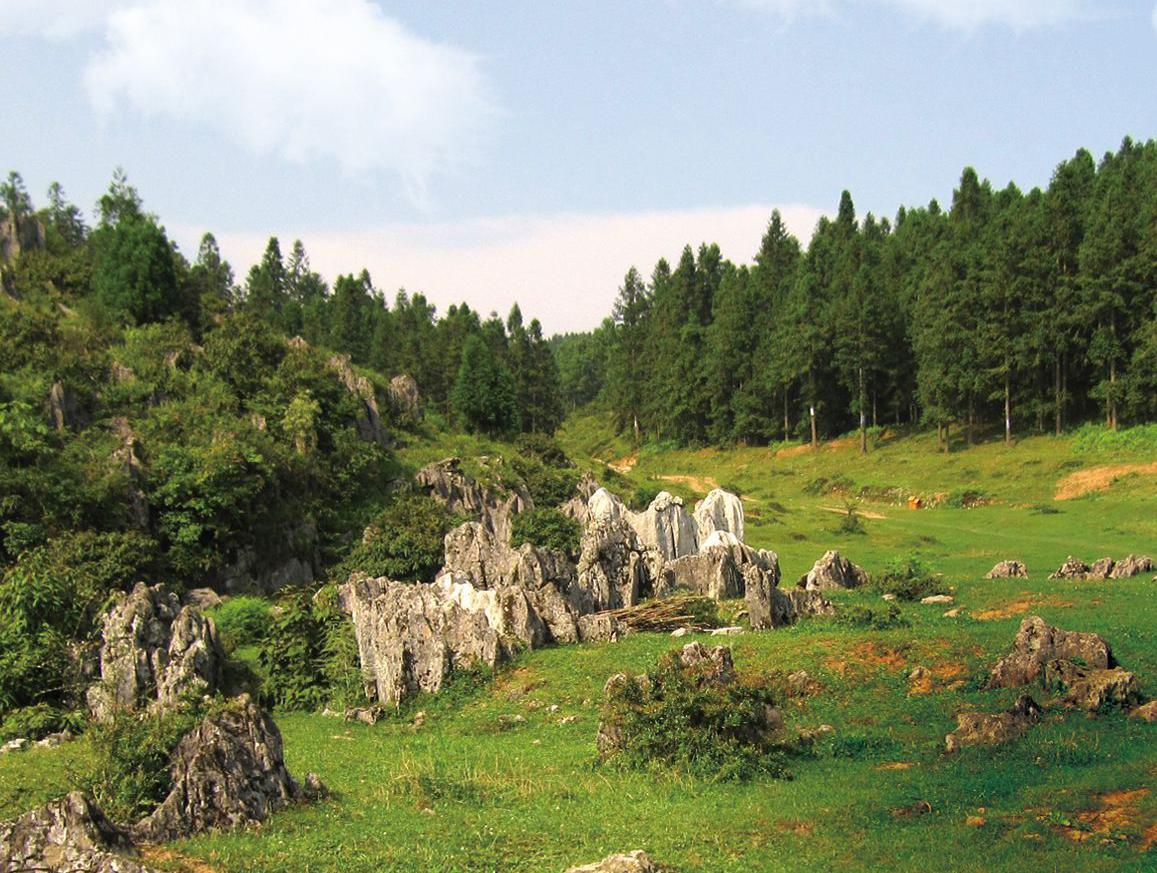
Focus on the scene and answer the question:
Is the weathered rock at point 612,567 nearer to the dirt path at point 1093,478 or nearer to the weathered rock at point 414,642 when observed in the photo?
the weathered rock at point 414,642

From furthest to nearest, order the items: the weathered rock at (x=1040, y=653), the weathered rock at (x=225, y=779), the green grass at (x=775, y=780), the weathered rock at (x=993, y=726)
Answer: the weathered rock at (x=1040, y=653) < the weathered rock at (x=993, y=726) < the weathered rock at (x=225, y=779) < the green grass at (x=775, y=780)

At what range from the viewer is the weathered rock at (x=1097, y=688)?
779 inches

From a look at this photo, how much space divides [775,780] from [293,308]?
368ft

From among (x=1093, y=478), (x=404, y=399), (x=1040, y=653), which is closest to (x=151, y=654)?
(x=1040, y=653)

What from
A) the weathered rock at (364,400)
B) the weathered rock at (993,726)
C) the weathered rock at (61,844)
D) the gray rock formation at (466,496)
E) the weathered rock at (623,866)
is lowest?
the weathered rock at (993,726)

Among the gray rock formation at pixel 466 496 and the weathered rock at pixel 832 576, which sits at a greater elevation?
the gray rock formation at pixel 466 496

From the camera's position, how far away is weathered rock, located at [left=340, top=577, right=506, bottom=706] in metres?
28.1

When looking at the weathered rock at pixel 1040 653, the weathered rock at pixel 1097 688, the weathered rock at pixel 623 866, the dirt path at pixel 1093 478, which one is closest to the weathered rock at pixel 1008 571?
the weathered rock at pixel 1040 653

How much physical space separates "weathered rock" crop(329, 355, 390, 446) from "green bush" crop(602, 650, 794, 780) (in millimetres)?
46599

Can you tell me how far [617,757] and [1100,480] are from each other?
59209 mm

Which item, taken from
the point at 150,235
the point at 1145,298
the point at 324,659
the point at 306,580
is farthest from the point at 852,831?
the point at 1145,298

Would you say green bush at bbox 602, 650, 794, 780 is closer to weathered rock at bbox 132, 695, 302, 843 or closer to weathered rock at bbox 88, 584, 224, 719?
weathered rock at bbox 132, 695, 302, 843

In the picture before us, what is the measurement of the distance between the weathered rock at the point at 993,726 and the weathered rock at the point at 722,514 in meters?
26.3

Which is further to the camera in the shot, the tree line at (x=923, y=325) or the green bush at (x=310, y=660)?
the tree line at (x=923, y=325)
